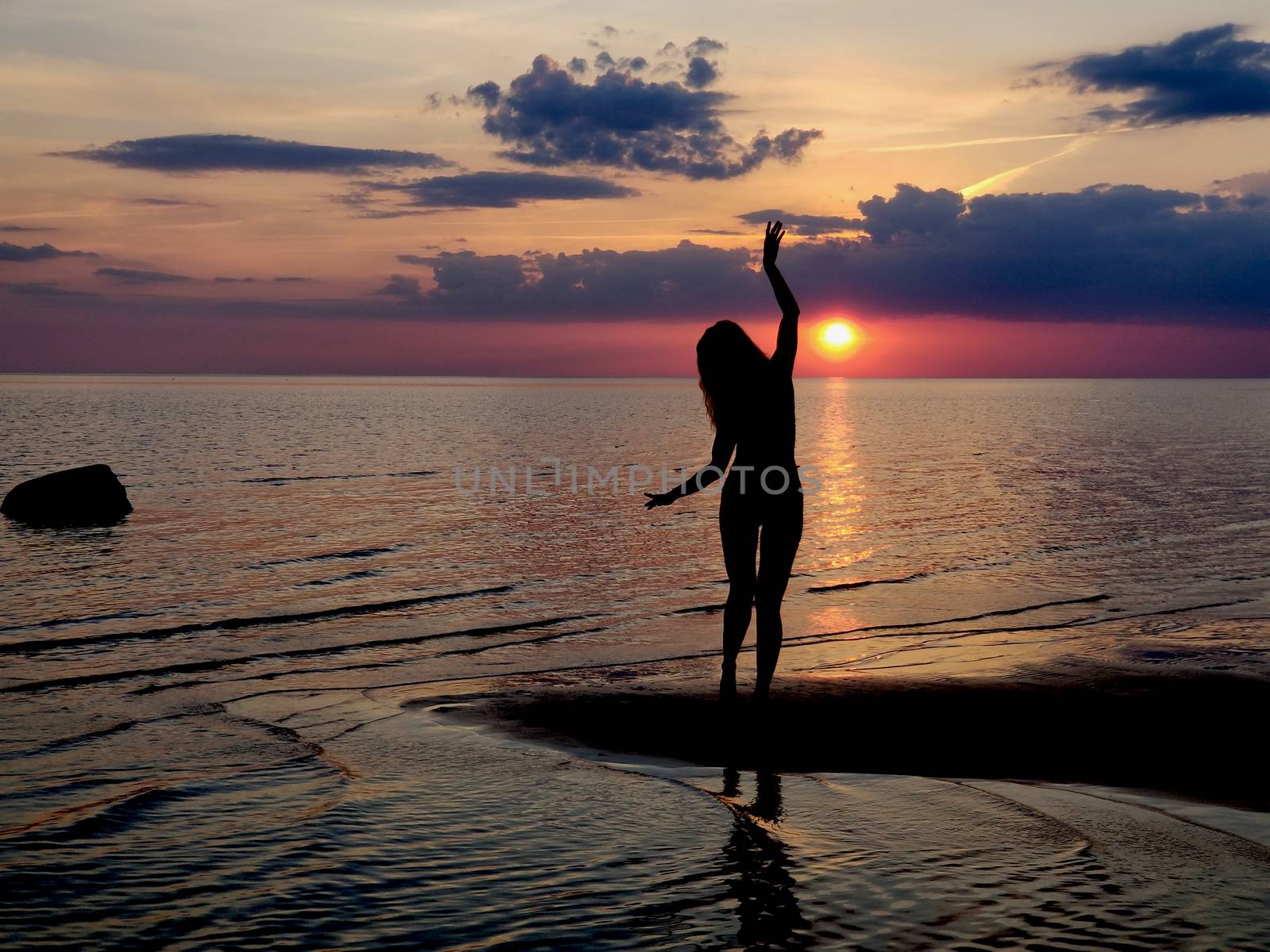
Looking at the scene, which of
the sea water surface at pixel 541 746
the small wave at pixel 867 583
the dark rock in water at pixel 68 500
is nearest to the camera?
the sea water surface at pixel 541 746

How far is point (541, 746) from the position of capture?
24.8ft

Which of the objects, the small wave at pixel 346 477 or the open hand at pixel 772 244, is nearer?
the open hand at pixel 772 244

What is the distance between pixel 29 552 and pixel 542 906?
63.6 ft

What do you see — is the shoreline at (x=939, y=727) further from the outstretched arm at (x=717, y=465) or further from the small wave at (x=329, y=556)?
the small wave at (x=329, y=556)

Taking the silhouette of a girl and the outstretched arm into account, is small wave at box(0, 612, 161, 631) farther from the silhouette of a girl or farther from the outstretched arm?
the silhouette of a girl

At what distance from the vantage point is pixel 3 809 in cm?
619

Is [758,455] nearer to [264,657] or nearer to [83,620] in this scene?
[264,657]

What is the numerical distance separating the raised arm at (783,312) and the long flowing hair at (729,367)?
139 mm

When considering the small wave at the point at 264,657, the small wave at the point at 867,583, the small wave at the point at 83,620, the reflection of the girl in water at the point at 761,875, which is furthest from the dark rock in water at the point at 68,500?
the reflection of the girl in water at the point at 761,875

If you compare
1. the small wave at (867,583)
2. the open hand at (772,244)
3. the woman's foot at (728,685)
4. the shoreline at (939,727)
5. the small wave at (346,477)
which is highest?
the open hand at (772,244)

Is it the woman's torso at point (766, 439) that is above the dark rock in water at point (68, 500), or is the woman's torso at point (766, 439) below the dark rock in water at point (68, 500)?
above

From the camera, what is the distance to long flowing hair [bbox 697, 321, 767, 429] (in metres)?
7.48

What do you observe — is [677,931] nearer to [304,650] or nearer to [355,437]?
[304,650]

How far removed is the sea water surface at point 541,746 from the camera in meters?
4.53
